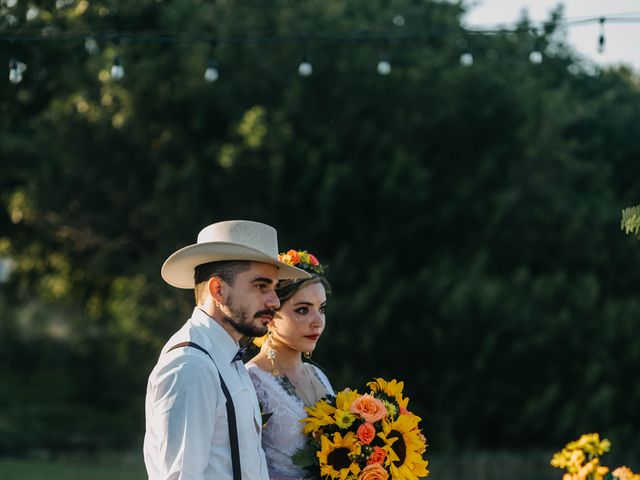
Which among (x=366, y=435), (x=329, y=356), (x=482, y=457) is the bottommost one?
(x=366, y=435)

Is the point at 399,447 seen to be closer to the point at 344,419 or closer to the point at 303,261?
the point at 344,419

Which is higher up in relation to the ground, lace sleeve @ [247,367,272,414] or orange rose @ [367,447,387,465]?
lace sleeve @ [247,367,272,414]

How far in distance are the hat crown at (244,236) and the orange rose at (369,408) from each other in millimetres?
1011

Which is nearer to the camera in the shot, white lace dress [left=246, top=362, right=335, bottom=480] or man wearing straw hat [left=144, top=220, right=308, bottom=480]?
man wearing straw hat [left=144, top=220, right=308, bottom=480]

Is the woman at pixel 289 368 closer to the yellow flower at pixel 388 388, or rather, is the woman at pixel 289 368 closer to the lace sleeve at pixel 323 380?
the lace sleeve at pixel 323 380

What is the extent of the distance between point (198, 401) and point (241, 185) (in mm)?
14875

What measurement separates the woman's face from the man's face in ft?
3.73

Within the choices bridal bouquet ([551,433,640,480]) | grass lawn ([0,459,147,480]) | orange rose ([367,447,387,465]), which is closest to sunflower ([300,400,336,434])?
orange rose ([367,447,387,465])

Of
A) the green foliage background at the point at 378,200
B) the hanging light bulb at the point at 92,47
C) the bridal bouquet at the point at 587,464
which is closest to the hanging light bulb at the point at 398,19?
the green foliage background at the point at 378,200

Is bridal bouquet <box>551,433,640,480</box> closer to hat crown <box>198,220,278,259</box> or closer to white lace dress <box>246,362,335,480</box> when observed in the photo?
white lace dress <box>246,362,335,480</box>

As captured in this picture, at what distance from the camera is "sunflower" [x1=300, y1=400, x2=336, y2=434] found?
4.79 m

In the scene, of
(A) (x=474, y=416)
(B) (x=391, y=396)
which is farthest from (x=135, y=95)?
(B) (x=391, y=396)

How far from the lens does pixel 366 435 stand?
4691mm

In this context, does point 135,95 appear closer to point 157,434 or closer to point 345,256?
point 345,256
